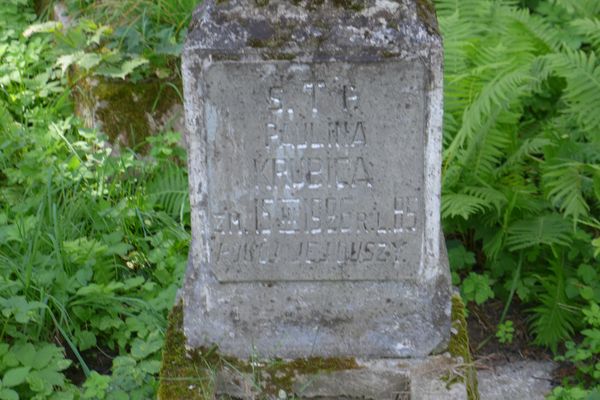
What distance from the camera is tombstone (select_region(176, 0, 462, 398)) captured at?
99.6 inches

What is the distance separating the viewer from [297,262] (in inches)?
110

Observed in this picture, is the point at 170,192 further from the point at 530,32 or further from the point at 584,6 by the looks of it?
the point at 584,6

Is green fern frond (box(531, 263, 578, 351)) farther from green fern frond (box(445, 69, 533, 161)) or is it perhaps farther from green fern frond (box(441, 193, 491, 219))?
green fern frond (box(445, 69, 533, 161))

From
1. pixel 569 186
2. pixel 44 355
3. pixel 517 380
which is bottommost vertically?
pixel 517 380

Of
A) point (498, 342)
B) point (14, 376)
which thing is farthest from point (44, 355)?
point (498, 342)

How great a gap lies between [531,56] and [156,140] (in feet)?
6.01

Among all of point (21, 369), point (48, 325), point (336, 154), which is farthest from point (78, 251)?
point (336, 154)

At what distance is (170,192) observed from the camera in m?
4.18

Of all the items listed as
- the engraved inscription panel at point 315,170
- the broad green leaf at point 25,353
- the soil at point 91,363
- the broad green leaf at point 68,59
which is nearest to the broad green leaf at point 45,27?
the broad green leaf at point 68,59

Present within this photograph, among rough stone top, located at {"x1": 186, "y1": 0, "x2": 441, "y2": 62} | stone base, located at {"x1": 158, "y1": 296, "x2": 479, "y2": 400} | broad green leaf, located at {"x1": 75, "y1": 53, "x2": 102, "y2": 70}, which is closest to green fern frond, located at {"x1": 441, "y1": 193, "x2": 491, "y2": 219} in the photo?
stone base, located at {"x1": 158, "y1": 296, "x2": 479, "y2": 400}

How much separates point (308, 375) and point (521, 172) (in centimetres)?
176

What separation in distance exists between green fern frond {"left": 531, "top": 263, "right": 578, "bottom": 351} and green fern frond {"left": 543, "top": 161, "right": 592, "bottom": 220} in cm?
28

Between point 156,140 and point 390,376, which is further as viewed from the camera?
point 156,140

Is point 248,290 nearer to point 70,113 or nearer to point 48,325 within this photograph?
point 48,325
